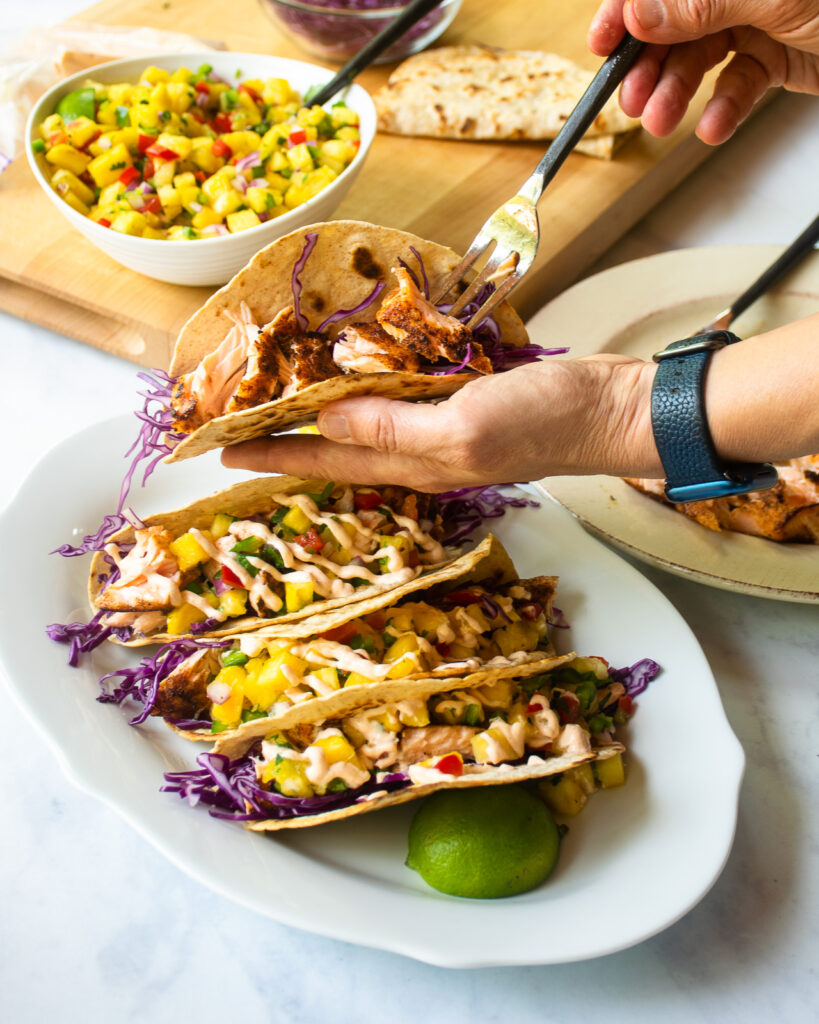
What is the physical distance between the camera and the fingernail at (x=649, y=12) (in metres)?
2.31

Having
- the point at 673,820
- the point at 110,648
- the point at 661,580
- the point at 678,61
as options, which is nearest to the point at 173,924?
the point at 110,648

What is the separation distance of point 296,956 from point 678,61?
9.10 ft

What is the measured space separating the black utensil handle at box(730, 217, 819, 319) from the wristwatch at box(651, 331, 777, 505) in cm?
113

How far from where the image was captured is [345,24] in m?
3.85

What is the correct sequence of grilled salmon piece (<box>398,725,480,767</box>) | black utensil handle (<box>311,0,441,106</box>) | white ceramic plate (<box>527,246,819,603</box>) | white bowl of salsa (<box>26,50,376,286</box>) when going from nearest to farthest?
1. grilled salmon piece (<box>398,725,480,767</box>)
2. white ceramic plate (<box>527,246,819,603</box>)
3. white bowl of salsa (<box>26,50,376,286</box>)
4. black utensil handle (<box>311,0,441,106</box>)

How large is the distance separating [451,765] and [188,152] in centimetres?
225

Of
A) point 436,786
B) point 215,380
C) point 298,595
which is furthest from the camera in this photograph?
point 298,595

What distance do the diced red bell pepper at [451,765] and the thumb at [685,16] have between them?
1.83 meters

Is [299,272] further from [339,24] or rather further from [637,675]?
[339,24]

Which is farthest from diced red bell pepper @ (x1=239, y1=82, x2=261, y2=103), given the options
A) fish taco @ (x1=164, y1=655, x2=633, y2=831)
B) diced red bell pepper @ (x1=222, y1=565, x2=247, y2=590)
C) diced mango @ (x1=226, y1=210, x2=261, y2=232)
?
fish taco @ (x1=164, y1=655, x2=633, y2=831)

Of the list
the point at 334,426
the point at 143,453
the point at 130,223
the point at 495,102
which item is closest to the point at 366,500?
the point at 334,426

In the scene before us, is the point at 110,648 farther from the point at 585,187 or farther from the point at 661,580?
the point at 585,187

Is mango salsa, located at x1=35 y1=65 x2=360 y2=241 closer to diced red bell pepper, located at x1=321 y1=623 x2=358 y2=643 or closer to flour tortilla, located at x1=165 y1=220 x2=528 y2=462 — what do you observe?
flour tortilla, located at x1=165 y1=220 x2=528 y2=462

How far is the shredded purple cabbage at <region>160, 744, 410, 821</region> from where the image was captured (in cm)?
196
